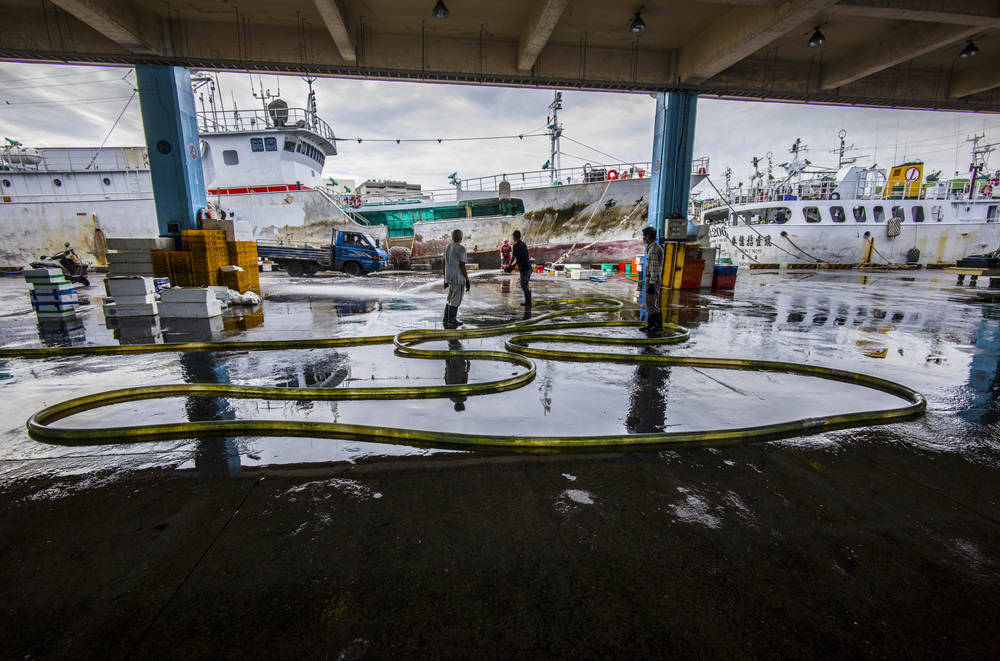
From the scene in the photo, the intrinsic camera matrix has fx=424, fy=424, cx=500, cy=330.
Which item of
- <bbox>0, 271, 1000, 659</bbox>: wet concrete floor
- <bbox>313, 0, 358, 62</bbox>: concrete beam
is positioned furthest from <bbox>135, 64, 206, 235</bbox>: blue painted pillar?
<bbox>0, 271, 1000, 659</bbox>: wet concrete floor

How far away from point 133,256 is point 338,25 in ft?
23.3

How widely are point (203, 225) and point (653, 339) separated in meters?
11.2

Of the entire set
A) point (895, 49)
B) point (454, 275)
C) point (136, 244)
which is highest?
point (895, 49)

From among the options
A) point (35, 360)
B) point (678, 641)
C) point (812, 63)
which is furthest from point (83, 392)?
point (812, 63)

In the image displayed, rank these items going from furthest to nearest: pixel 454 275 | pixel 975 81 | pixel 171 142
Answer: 1. pixel 975 81
2. pixel 171 142
3. pixel 454 275

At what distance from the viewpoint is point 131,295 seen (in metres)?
8.67

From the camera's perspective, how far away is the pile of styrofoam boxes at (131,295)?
28.2ft

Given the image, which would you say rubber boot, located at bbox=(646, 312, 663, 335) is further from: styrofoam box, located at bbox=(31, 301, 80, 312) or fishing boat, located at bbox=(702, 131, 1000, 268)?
fishing boat, located at bbox=(702, 131, 1000, 268)

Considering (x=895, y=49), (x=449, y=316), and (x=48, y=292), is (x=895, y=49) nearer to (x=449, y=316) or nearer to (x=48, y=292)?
(x=449, y=316)

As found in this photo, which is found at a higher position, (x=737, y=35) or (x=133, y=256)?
(x=737, y=35)

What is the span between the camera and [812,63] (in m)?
12.2

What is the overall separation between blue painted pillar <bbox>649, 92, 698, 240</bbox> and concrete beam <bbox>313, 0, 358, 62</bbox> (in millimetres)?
8596

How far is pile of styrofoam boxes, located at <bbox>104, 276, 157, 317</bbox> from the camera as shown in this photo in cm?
859

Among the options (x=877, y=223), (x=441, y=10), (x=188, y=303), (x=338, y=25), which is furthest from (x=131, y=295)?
(x=877, y=223)
